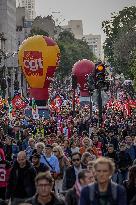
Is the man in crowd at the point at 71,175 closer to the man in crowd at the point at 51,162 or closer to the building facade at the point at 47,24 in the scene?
the man in crowd at the point at 51,162

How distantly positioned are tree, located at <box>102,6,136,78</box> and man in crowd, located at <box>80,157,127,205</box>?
68904 mm

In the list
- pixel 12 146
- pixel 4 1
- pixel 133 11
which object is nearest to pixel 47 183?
pixel 12 146

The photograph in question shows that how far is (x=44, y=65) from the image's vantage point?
4925 cm

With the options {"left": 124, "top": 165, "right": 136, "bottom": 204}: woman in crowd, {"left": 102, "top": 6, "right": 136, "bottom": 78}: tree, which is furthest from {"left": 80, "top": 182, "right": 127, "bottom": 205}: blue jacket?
{"left": 102, "top": 6, "right": 136, "bottom": 78}: tree

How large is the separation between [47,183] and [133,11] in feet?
295

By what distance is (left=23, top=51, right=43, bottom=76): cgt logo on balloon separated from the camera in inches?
1911

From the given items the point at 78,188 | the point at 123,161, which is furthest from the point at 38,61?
the point at 78,188

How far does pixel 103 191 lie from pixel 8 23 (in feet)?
414

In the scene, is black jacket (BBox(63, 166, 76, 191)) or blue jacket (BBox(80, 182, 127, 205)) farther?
black jacket (BBox(63, 166, 76, 191))

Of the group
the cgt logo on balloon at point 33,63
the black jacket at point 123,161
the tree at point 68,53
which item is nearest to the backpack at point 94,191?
the black jacket at point 123,161

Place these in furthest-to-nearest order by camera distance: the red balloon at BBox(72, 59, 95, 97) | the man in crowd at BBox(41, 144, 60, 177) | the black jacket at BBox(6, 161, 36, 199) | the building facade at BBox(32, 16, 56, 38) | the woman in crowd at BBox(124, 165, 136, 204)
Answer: the building facade at BBox(32, 16, 56, 38) → the red balloon at BBox(72, 59, 95, 97) → the man in crowd at BBox(41, 144, 60, 177) → the black jacket at BBox(6, 161, 36, 199) → the woman in crowd at BBox(124, 165, 136, 204)

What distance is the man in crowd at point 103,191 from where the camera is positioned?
7926 millimetres

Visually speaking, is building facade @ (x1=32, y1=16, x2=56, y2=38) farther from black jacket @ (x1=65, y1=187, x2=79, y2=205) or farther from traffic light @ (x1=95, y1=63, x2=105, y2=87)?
black jacket @ (x1=65, y1=187, x2=79, y2=205)

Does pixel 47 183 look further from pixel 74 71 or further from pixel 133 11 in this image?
pixel 133 11
